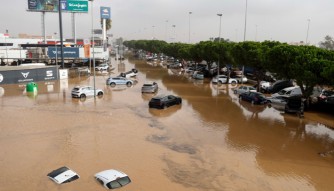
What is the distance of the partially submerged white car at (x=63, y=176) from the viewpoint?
14.4 m

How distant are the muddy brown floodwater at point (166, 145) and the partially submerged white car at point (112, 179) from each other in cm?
43

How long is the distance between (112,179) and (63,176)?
2.57m

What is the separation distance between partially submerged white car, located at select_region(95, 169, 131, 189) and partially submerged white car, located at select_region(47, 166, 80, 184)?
1156mm

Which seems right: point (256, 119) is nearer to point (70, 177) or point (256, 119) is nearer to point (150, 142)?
point (150, 142)

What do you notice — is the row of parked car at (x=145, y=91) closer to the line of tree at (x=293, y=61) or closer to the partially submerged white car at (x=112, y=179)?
the line of tree at (x=293, y=61)

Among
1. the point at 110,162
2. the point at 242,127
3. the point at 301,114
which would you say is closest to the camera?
the point at 110,162

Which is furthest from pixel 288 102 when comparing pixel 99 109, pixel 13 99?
pixel 13 99

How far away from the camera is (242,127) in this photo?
25406 millimetres

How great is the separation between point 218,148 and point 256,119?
9.54 m

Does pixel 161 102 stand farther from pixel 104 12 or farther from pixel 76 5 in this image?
pixel 104 12

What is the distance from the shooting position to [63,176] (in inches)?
575

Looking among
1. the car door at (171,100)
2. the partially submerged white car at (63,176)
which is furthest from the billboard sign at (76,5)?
the partially submerged white car at (63,176)

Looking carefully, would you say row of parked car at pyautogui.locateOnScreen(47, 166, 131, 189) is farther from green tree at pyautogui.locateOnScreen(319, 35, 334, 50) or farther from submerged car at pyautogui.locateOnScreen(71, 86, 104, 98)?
green tree at pyautogui.locateOnScreen(319, 35, 334, 50)

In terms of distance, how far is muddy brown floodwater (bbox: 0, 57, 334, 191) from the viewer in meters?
15.4
